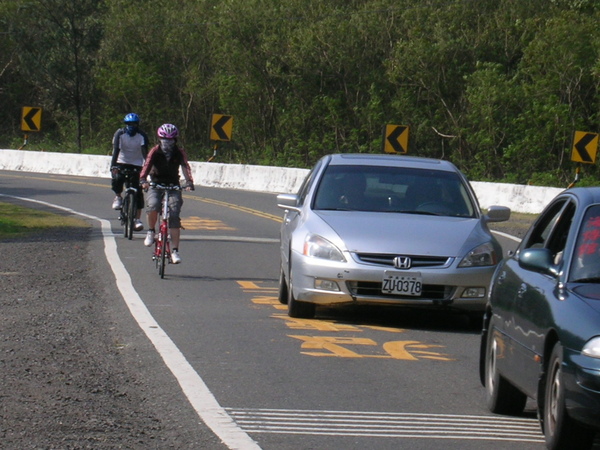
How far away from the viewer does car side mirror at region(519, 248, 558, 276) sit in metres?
6.34

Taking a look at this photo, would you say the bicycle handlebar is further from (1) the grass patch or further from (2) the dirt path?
(1) the grass patch

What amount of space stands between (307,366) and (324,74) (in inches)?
1624

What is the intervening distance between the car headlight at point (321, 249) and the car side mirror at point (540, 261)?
172 inches

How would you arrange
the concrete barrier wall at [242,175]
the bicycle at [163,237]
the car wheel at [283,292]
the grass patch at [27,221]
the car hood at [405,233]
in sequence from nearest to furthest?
1. the car hood at [405,233]
2. the car wheel at [283,292]
3. the bicycle at [163,237]
4. the grass patch at [27,221]
5. the concrete barrier wall at [242,175]

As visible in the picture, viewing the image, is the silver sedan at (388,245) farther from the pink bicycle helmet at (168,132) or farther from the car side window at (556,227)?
the car side window at (556,227)

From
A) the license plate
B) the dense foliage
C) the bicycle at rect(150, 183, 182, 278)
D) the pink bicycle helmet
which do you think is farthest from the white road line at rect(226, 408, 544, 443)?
the dense foliage

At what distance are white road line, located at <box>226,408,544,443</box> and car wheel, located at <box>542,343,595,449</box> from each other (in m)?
0.61

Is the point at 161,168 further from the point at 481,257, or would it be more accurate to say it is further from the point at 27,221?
the point at 27,221

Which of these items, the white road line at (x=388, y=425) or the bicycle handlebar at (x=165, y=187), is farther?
the bicycle handlebar at (x=165, y=187)

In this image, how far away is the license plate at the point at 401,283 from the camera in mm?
10570

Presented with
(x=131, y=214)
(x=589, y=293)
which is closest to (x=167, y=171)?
(x=131, y=214)

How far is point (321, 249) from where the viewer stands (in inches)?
430

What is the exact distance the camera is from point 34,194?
3089 centimetres

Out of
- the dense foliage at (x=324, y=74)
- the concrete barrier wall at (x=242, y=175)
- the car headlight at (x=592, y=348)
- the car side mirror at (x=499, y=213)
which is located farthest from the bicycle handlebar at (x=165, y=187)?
the dense foliage at (x=324, y=74)
